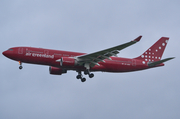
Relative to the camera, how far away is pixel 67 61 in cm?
4041

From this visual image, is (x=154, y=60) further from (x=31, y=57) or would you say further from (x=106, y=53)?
(x=31, y=57)

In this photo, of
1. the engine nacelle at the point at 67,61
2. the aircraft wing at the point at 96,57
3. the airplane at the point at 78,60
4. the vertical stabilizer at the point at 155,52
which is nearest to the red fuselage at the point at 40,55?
the airplane at the point at 78,60

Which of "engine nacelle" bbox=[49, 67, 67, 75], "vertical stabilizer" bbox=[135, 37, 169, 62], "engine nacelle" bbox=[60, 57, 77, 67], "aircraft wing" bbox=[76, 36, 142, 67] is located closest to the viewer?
"aircraft wing" bbox=[76, 36, 142, 67]

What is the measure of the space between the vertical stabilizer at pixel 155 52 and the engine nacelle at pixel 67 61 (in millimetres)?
12002

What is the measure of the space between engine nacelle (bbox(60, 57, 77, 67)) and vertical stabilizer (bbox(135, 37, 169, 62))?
12.0 metres

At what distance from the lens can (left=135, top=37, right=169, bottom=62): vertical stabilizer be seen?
156 feet

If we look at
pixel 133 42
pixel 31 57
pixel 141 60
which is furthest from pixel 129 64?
pixel 31 57

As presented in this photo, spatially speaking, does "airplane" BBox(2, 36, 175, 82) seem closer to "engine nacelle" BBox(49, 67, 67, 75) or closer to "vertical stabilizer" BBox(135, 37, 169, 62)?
"engine nacelle" BBox(49, 67, 67, 75)

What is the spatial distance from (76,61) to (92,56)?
7.64ft

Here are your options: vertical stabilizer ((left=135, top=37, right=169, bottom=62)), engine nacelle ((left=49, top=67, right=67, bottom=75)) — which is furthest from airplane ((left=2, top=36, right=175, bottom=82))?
vertical stabilizer ((left=135, top=37, right=169, bottom=62))

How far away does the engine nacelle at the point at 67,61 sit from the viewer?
132ft

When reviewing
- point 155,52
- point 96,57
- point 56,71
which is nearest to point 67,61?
point 96,57

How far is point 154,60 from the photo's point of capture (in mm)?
47875

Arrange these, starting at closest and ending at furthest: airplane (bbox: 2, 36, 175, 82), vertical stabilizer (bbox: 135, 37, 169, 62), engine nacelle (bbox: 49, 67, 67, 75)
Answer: airplane (bbox: 2, 36, 175, 82) → engine nacelle (bbox: 49, 67, 67, 75) → vertical stabilizer (bbox: 135, 37, 169, 62)
